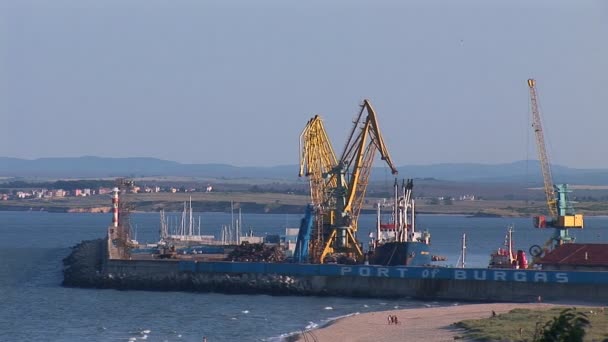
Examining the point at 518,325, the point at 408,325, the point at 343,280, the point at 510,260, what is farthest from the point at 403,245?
the point at 518,325

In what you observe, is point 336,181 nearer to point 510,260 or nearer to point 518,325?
point 510,260

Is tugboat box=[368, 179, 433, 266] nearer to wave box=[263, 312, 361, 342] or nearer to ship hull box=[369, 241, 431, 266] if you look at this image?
ship hull box=[369, 241, 431, 266]

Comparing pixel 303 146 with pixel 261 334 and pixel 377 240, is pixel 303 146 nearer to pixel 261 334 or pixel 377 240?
pixel 377 240

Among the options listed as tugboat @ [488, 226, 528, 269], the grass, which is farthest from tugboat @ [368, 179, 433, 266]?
the grass

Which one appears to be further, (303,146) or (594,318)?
(303,146)

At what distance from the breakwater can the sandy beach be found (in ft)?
6.15

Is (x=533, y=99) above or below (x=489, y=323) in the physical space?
above

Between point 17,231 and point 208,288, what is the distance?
3334 inches

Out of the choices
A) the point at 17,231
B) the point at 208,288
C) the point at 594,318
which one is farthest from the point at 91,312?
the point at 17,231

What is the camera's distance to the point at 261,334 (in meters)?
46.0

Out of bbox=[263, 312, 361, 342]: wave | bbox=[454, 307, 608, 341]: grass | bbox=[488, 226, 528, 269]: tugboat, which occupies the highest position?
bbox=[488, 226, 528, 269]: tugboat

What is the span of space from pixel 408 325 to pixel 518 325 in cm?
496

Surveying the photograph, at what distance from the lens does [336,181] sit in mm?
69875

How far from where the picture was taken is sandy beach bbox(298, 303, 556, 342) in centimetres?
4331
